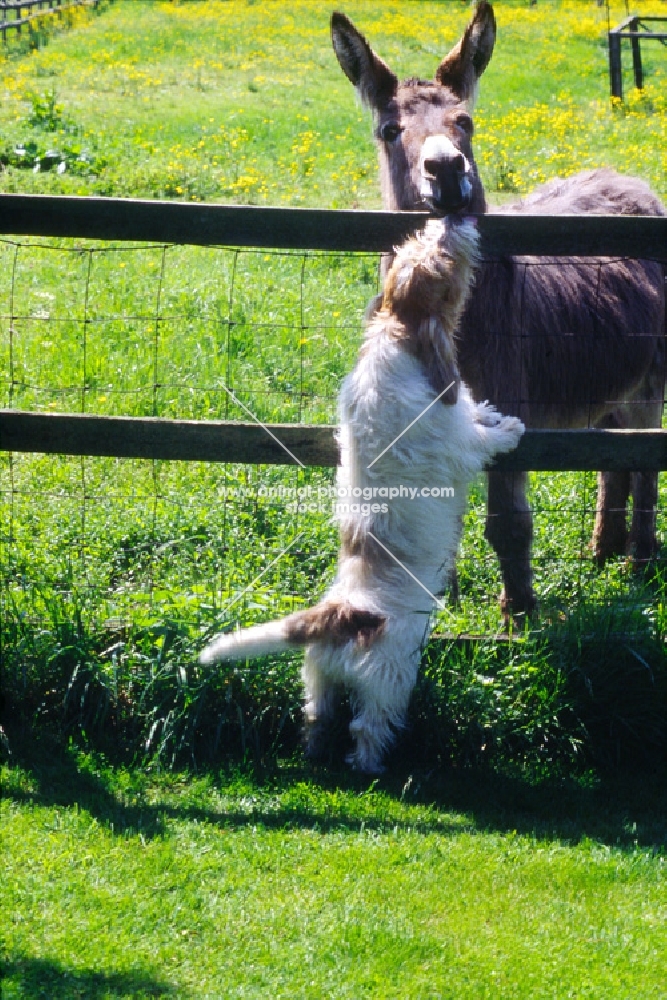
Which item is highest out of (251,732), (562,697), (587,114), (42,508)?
(587,114)

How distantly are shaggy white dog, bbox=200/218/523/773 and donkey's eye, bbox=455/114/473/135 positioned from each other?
1.07 m

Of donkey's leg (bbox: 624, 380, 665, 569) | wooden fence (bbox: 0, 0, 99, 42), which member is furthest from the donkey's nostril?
wooden fence (bbox: 0, 0, 99, 42)

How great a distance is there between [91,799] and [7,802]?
1.01 feet

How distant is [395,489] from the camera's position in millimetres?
4078

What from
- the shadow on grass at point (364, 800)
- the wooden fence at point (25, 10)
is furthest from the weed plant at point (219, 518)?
the wooden fence at point (25, 10)

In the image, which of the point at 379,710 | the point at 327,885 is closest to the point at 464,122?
the point at 379,710

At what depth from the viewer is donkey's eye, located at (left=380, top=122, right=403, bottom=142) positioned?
4.96 m

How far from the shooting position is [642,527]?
595 cm

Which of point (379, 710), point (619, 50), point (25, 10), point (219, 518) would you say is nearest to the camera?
point (379, 710)

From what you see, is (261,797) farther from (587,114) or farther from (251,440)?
(587,114)

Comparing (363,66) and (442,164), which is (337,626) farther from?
(363,66)

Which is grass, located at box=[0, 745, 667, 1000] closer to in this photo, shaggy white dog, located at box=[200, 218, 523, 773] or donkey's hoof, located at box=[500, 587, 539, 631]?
shaggy white dog, located at box=[200, 218, 523, 773]

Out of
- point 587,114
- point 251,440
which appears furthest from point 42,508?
point 587,114

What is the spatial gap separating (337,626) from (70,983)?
5.00ft
